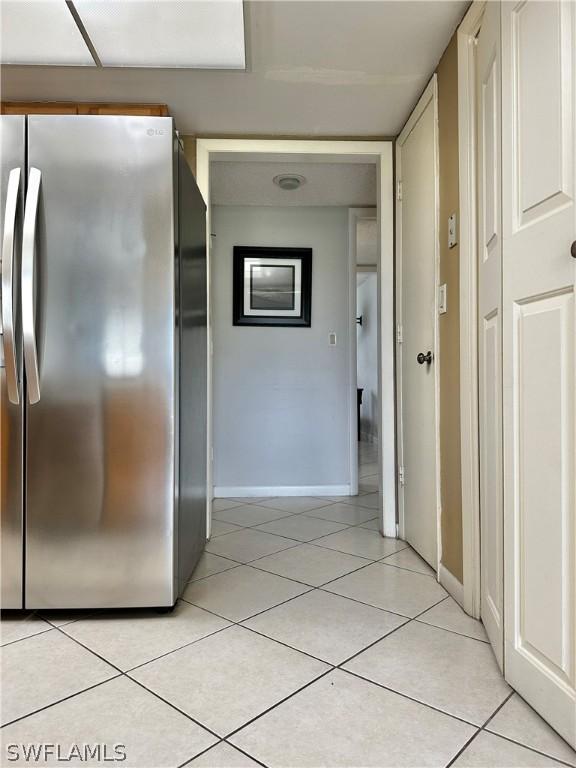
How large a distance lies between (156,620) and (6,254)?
1323 mm

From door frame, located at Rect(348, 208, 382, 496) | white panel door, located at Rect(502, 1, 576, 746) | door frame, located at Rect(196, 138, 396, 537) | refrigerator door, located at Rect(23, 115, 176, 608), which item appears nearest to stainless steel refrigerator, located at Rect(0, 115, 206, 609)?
refrigerator door, located at Rect(23, 115, 176, 608)

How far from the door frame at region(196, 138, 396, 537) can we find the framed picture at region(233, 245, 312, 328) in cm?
99

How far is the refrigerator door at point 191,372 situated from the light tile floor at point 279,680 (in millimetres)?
252

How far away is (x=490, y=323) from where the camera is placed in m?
1.56

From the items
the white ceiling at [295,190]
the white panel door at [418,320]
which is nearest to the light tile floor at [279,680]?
the white panel door at [418,320]

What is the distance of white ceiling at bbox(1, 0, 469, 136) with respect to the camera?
1773 millimetres

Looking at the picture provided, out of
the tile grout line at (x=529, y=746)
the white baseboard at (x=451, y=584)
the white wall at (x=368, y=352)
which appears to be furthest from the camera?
the white wall at (x=368, y=352)

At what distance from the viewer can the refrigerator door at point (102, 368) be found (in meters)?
1.72

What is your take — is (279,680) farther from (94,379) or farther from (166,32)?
(166,32)

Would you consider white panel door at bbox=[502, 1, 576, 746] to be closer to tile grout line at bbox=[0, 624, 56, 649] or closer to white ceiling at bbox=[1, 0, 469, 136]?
white ceiling at bbox=[1, 0, 469, 136]

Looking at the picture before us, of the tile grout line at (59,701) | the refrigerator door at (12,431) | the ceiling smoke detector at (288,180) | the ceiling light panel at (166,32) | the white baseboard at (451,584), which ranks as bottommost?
the tile grout line at (59,701)

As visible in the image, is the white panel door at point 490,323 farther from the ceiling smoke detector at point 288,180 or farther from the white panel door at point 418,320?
the ceiling smoke detector at point 288,180

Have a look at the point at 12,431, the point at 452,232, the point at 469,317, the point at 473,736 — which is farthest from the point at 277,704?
the point at 452,232

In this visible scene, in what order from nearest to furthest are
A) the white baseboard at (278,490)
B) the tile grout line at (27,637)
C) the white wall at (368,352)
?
1. the tile grout line at (27,637)
2. the white baseboard at (278,490)
3. the white wall at (368,352)
